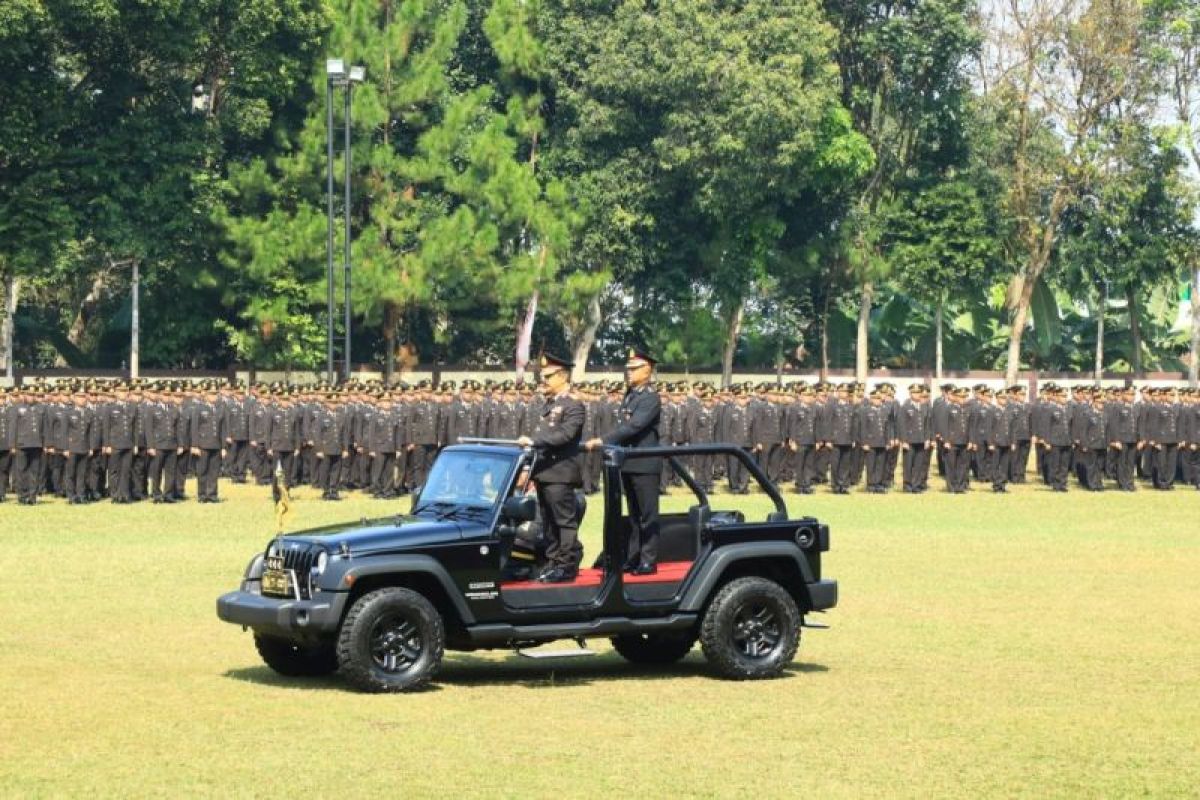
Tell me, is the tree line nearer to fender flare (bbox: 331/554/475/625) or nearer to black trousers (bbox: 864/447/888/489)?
black trousers (bbox: 864/447/888/489)

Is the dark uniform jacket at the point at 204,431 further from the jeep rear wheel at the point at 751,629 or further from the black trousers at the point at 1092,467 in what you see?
the jeep rear wheel at the point at 751,629

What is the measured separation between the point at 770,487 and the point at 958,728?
294cm

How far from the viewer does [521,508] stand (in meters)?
14.2

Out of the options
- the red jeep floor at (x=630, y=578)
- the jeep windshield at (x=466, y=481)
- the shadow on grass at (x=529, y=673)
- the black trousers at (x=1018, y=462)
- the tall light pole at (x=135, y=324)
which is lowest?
the shadow on grass at (x=529, y=673)

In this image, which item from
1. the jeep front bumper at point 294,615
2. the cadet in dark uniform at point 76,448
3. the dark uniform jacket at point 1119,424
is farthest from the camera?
the dark uniform jacket at point 1119,424

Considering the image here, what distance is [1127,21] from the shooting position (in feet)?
201

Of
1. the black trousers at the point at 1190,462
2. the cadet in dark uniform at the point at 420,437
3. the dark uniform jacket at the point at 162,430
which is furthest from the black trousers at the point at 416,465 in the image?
the black trousers at the point at 1190,462

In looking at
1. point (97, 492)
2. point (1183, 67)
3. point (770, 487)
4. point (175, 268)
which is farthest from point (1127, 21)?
point (770, 487)

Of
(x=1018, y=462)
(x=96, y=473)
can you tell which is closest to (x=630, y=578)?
Answer: (x=96, y=473)

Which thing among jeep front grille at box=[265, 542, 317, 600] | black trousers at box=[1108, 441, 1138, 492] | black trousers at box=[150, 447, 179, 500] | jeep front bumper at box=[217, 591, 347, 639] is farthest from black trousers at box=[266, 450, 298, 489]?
jeep front bumper at box=[217, 591, 347, 639]

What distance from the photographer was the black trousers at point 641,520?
49.1 feet

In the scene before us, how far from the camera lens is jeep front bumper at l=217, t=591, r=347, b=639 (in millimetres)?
13742

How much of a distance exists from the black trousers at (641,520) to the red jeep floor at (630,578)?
0.10 metres

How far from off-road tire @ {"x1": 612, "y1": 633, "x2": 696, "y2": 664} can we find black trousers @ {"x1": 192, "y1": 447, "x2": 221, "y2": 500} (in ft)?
56.7
